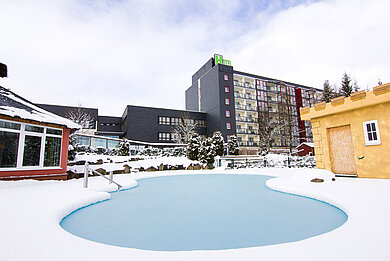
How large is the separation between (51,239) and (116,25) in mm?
12667

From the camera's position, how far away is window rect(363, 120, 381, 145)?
7887mm

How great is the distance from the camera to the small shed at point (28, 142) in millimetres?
8875

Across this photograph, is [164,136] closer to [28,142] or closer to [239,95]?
[239,95]

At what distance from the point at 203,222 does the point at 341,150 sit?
8.69 meters

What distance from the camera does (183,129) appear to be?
35.5 meters

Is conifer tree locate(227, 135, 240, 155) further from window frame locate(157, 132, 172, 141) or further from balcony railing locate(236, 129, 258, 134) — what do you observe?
window frame locate(157, 132, 172, 141)

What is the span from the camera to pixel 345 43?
1449 centimetres

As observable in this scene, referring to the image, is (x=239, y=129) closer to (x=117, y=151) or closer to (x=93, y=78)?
(x=117, y=151)

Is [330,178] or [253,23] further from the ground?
[253,23]

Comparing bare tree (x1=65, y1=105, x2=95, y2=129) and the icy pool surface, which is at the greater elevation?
bare tree (x1=65, y1=105, x2=95, y2=129)

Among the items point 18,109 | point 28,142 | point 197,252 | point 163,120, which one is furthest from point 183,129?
point 197,252

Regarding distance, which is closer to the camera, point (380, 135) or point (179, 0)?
point (380, 135)

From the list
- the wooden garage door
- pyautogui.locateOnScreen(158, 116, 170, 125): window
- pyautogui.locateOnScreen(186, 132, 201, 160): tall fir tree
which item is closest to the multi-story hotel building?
pyautogui.locateOnScreen(158, 116, 170, 125): window

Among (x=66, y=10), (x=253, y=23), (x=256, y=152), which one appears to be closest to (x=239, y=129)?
(x=256, y=152)
